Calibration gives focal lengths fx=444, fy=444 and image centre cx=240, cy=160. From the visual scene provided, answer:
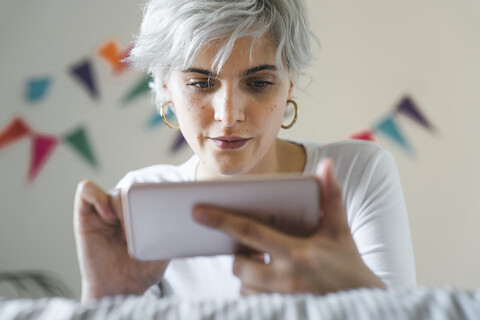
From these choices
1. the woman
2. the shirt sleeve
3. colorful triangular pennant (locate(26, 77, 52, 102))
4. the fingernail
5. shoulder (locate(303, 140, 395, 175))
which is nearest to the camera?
the fingernail

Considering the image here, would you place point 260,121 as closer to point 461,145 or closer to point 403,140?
point 403,140

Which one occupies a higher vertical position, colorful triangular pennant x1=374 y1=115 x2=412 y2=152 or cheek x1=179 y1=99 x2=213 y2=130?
cheek x1=179 y1=99 x2=213 y2=130

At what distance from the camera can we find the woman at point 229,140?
65 cm

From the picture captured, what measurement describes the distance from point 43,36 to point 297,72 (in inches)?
53.3

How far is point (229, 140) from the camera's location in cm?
89

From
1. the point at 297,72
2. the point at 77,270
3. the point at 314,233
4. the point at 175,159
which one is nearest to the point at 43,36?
the point at 175,159

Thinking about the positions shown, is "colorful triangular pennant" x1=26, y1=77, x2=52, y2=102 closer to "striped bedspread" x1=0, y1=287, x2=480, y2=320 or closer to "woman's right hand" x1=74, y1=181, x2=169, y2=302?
"woman's right hand" x1=74, y1=181, x2=169, y2=302

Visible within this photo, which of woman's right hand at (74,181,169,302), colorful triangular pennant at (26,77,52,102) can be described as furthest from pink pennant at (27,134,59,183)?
woman's right hand at (74,181,169,302)

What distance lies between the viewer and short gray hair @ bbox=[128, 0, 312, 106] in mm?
836

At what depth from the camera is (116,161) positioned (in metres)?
1.95

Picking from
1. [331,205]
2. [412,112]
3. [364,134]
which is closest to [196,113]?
[331,205]

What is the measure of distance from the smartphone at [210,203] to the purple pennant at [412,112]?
162 centimetres

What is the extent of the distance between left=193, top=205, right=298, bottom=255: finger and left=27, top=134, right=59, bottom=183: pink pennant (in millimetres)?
1598

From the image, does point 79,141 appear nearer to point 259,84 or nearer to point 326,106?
point 326,106
